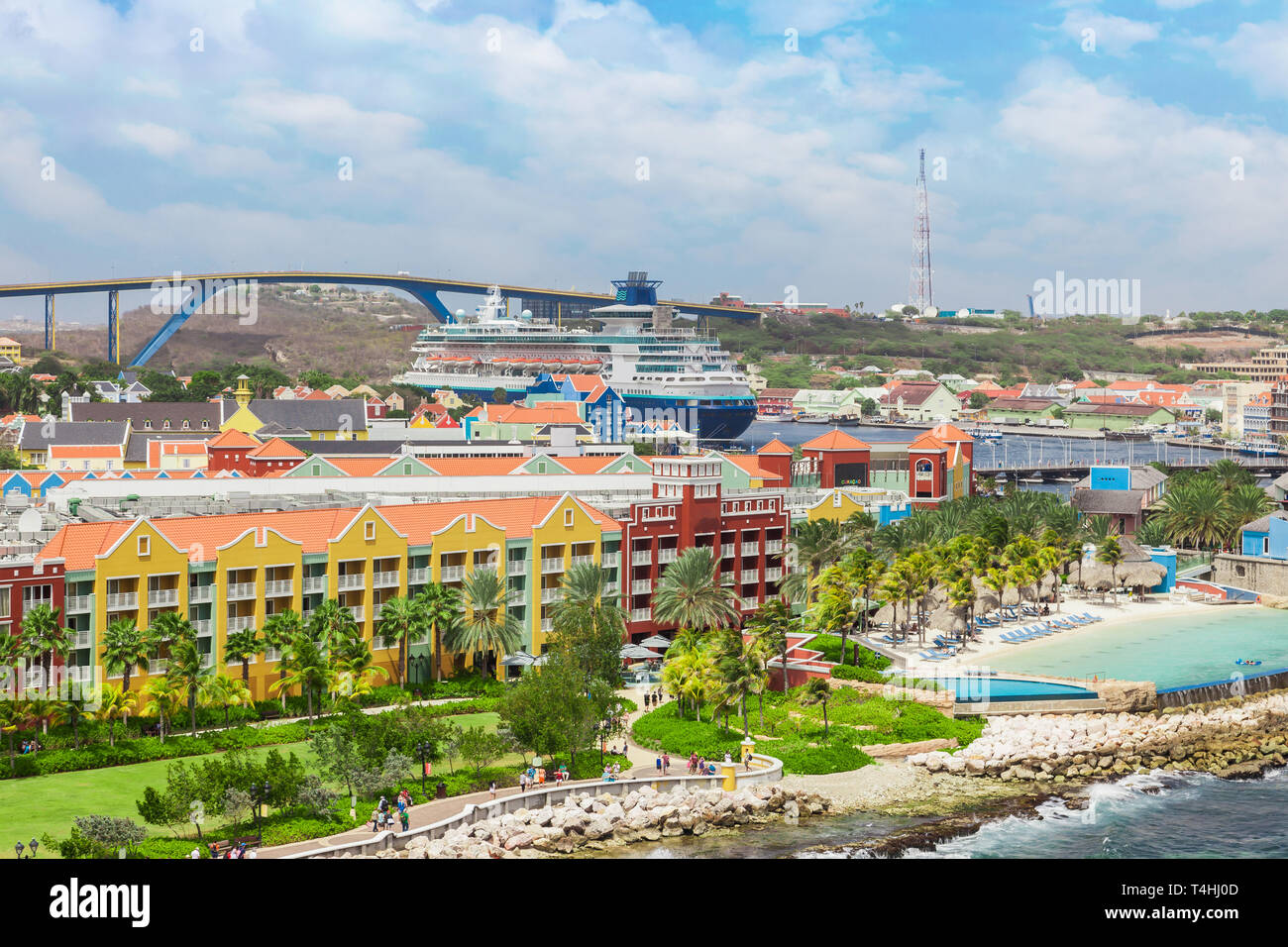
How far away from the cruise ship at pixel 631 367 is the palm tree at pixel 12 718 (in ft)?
374

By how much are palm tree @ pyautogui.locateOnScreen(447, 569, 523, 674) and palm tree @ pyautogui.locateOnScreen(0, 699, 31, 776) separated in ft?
48.5

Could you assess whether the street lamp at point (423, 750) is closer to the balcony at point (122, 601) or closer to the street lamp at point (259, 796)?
the street lamp at point (259, 796)

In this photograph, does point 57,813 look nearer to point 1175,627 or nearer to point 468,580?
point 468,580

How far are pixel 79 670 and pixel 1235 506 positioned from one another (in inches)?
2684

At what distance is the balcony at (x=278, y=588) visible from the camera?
47.7 meters

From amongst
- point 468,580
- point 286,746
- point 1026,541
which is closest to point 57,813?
point 286,746

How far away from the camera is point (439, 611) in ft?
163

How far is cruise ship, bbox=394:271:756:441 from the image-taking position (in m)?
165

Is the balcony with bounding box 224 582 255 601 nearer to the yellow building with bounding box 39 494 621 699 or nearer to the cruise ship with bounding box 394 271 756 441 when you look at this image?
the yellow building with bounding box 39 494 621 699

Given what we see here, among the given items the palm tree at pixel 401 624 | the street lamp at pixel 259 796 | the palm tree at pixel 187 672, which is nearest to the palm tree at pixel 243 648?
the palm tree at pixel 187 672

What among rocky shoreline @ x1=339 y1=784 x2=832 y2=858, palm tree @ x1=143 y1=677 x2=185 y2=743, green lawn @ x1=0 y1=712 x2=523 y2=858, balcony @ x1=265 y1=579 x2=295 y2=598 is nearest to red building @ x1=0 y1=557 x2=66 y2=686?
palm tree @ x1=143 y1=677 x2=185 y2=743

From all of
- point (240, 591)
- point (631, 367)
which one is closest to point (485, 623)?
point (240, 591)
